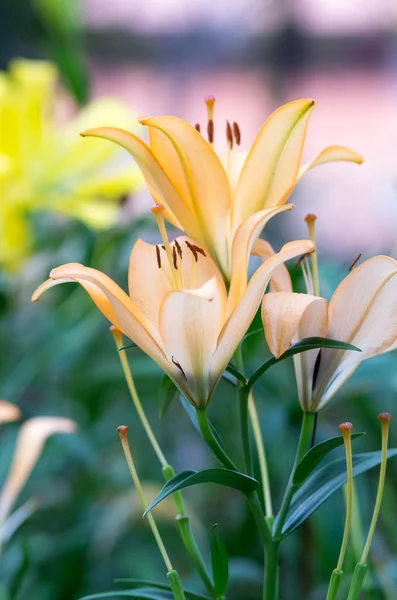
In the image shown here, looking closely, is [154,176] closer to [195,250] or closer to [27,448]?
[195,250]

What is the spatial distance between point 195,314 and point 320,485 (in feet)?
0.28

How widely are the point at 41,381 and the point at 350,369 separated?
671 mm

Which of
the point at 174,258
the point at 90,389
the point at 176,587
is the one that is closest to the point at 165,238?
the point at 174,258

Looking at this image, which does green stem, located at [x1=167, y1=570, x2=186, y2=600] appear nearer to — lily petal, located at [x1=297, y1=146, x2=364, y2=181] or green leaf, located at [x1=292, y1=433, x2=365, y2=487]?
green leaf, located at [x1=292, y1=433, x2=365, y2=487]

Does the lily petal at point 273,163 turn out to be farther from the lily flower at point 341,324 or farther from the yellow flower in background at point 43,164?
Answer: the yellow flower in background at point 43,164

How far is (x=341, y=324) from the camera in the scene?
27cm

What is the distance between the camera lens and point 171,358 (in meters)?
0.26

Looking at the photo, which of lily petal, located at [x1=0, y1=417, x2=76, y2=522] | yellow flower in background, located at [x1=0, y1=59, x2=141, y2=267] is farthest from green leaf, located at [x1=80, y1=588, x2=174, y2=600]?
yellow flower in background, located at [x1=0, y1=59, x2=141, y2=267]

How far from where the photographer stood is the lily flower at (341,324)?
0.25 metres

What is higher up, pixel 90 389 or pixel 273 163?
pixel 273 163

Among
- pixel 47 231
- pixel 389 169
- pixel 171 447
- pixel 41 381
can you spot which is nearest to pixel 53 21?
pixel 47 231

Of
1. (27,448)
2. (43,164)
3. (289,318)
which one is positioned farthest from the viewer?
(43,164)

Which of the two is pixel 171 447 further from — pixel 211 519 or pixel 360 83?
pixel 360 83

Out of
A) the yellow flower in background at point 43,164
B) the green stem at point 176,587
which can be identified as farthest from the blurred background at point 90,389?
the green stem at point 176,587
